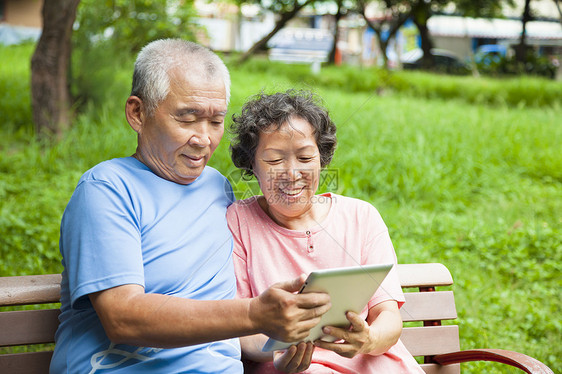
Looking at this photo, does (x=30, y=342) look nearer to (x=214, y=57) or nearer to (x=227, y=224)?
(x=227, y=224)

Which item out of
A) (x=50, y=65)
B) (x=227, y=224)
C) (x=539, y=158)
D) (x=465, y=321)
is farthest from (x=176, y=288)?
(x=539, y=158)

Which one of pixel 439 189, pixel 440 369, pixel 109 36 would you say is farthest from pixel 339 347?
pixel 109 36

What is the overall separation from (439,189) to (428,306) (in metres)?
3.10

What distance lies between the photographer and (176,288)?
175 cm

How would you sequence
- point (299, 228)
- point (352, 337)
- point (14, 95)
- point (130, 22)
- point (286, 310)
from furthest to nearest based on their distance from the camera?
point (130, 22)
point (14, 95)
point (299, 228)
point (352, 337)
point (286, 310)

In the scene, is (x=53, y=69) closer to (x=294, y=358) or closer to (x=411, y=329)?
(x=411, y=329)

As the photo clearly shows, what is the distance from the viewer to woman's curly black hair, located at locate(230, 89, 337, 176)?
1.98 metres

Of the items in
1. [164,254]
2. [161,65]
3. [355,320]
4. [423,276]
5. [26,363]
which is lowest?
[26,363]

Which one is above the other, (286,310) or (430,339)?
(286,310)

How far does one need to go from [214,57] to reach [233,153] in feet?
1.40

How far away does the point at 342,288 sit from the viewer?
1477mm

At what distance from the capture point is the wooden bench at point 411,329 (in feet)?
6.32

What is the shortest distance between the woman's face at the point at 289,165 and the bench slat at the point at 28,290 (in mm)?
796

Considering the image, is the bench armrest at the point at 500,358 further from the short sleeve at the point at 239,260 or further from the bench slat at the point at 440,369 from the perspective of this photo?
the short sleeve at the point at 239,260
